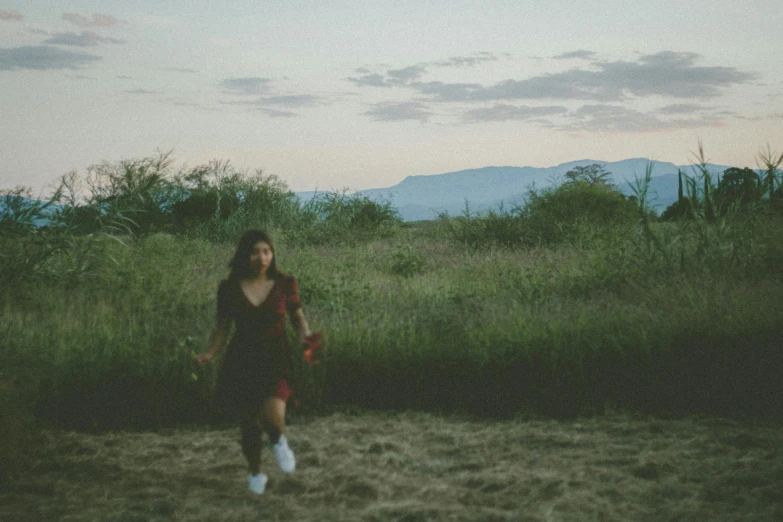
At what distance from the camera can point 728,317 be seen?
21.0 ft

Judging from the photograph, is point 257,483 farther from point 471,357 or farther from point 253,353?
point 471,357

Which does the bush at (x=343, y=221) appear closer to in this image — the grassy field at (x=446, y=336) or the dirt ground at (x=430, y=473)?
the grassy field at (x=446, y=336)

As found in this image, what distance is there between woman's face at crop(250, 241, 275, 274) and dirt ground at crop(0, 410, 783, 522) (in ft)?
4.53

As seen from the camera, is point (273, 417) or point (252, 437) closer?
point (273, 417)

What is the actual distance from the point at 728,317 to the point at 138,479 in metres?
4.97

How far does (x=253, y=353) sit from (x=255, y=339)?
0.26 ft

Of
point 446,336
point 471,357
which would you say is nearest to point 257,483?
point 471,357

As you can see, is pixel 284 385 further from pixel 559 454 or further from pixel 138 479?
pixel 559 454

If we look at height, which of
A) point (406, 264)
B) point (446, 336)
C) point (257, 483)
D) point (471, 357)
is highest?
point (406, 264)

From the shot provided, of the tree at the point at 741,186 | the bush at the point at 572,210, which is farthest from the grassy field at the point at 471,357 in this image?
the bush at the point at 572,210

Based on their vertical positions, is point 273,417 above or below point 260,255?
below

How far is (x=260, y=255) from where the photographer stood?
13.1 feet

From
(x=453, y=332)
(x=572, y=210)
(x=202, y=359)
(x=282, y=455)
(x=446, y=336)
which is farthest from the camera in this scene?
(x=572, y=210)

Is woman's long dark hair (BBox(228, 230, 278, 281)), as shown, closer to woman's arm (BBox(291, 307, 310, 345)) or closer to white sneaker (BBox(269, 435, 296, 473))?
woman's arm (BBox(291, 307, 310, 345))
